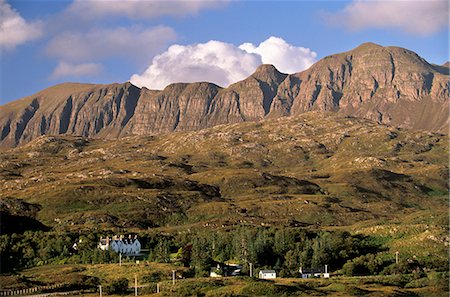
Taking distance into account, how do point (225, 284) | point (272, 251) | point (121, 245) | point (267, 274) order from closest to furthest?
point (225, 284)
point (267, 274)
point (272, 251)
point (121, 245)

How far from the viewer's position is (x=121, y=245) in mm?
153000

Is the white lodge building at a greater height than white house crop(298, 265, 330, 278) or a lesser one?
greater

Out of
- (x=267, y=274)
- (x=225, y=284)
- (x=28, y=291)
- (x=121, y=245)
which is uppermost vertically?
(x=121, y=245)

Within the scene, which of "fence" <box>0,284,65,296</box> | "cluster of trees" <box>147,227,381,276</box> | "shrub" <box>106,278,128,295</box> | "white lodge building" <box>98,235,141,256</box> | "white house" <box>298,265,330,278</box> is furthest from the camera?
"white lodge building" <box>98,235,141,256</box>

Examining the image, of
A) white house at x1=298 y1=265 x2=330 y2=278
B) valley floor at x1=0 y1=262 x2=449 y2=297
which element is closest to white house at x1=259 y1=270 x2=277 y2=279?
valley floor at x1=0 y1=262 x2=449 y2=297

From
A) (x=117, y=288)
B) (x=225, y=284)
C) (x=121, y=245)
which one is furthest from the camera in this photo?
(x=121, y=245)

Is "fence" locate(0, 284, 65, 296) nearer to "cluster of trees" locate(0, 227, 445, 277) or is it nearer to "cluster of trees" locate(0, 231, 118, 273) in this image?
"cluster of trees" locate(0, 231, 118, 273)

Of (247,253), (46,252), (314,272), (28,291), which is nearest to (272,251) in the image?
(247,253)

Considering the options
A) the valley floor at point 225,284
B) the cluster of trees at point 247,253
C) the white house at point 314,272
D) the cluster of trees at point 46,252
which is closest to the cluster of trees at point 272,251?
the cluster of trees at point 247,253

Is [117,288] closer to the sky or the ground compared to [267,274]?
closer to the ground

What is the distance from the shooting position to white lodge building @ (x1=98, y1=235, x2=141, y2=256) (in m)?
151

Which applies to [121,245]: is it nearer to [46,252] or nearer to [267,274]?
[46,252]

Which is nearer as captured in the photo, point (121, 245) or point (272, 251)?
point (272, 251)

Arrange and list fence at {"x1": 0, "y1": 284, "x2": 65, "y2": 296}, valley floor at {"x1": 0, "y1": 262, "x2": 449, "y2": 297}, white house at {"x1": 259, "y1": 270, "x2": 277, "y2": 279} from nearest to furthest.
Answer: valley floor at {"x1": 0, "y1": 262, "x2": 449, "y2": 297}
fence at {"x1": 0, "y1": 284, "x2": 65, "y2": 296}
white house at {"x1": 259, "y1": 270, "x2": 277, "y2": 279}
